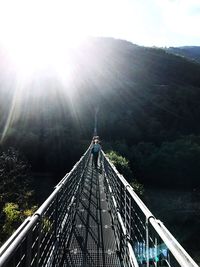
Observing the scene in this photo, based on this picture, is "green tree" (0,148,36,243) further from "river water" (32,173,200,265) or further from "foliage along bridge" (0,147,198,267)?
"river water" (32,173,200,265)

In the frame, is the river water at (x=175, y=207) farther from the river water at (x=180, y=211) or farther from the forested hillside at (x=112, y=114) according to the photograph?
the forested hillside at (x=112, y=114)

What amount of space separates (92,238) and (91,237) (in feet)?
0.16

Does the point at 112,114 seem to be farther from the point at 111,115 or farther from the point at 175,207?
the point at 175,207

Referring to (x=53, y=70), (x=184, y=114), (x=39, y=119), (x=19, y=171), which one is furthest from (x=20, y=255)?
(x=53, y=70)

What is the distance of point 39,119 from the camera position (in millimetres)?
45531

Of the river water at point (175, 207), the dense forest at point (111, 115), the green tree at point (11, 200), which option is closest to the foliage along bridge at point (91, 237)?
the green tree at point (11, 200)

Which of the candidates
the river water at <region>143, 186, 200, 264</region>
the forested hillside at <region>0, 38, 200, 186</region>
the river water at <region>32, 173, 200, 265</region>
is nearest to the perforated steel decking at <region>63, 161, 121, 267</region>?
the river water at <region>143, 186, 200, 264</region>

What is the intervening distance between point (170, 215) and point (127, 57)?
252ft

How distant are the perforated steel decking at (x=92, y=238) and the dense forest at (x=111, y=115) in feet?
31.1

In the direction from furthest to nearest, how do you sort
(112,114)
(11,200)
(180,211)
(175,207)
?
1. (112,114)
2. (175,207)
3. (180,211)
4. (11,200)

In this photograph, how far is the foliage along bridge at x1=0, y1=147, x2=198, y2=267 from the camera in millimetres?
2240

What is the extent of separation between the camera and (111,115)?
51.4 m

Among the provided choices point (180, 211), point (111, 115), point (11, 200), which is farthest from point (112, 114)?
point (11, 200)

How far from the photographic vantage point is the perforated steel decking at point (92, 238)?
470cm
